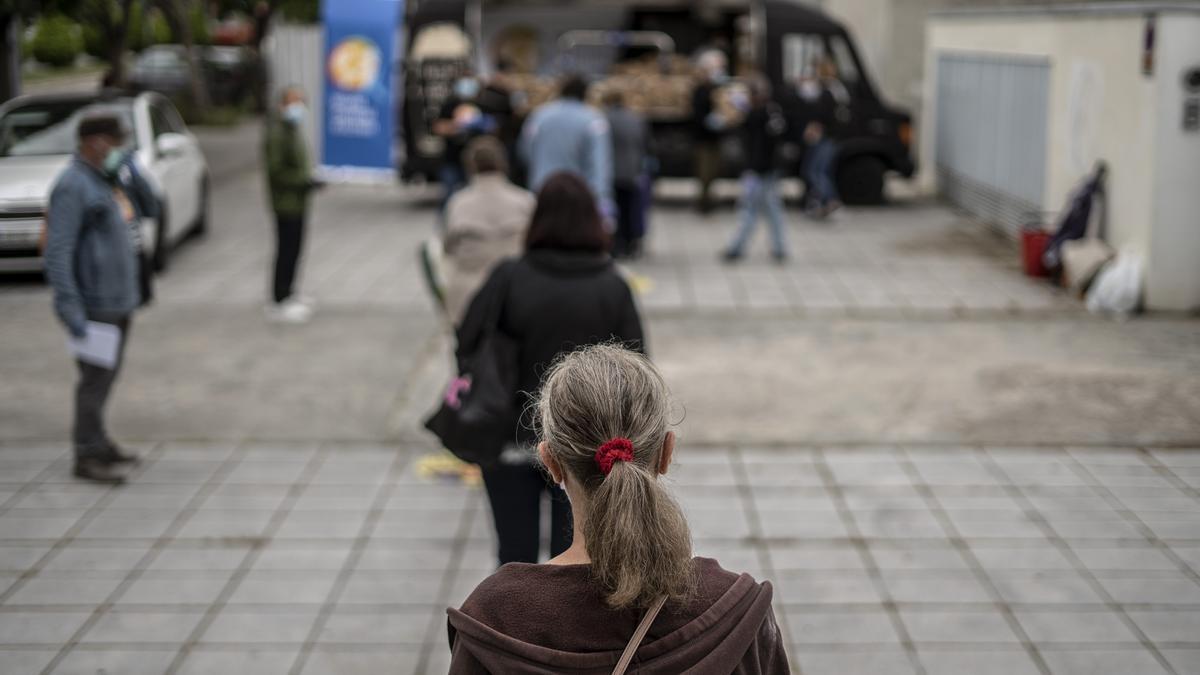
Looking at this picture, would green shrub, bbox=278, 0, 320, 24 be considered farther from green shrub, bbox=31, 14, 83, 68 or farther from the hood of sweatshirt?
the hood of sweatshirt

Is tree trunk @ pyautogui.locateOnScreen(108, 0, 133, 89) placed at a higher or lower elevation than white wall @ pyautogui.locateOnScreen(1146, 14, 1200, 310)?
higher

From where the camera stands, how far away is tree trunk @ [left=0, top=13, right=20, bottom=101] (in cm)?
1579

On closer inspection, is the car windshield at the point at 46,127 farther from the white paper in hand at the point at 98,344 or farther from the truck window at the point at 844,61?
the truck window at the point at 844,61

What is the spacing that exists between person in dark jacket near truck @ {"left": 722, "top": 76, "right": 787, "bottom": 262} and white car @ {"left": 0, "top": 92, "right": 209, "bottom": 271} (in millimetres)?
5450

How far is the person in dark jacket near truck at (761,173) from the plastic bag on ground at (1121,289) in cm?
343

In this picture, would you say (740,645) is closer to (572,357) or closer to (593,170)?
(572,357)

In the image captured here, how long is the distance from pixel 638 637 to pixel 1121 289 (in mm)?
9359

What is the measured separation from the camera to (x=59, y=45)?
3888cm

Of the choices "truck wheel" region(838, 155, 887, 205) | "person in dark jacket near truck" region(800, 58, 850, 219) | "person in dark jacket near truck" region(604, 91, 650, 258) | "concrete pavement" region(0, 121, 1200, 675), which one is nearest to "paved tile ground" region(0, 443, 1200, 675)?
"concrete pavement" region(0, 121, 1200, 675)

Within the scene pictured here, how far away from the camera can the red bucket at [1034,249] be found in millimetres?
12289

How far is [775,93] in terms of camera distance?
16641 millimetres

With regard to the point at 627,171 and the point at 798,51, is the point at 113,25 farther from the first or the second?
the point at 798,51

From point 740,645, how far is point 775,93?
14.8 meters

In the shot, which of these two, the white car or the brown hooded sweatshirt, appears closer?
the brown hooded sweatshirt
